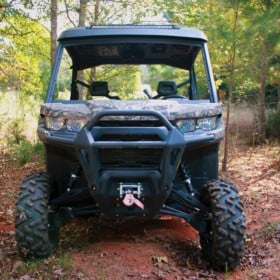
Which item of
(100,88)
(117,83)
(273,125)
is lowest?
(273,125)

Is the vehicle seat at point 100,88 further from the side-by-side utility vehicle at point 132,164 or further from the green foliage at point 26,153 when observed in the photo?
the green foliage at point 26,153

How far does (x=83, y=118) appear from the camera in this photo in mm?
4309

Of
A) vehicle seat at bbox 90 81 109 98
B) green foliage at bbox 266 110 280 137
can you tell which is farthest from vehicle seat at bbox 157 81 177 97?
green foliage at bbox 266 110 280 137

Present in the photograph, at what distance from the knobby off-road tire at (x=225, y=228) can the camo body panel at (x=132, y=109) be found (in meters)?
0.80

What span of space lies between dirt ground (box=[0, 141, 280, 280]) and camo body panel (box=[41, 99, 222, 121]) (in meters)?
1.42

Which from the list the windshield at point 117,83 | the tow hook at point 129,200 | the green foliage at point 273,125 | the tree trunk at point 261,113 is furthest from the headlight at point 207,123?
the green foliage at point 273,125

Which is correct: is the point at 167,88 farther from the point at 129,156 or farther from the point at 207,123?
the point at 129,156

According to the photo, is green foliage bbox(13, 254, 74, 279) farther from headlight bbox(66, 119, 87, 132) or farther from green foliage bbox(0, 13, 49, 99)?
green foliage bbox(0, 13, 49, 99)

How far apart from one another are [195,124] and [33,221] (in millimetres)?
1794

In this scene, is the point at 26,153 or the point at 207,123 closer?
the point at 207,123

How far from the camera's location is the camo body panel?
429 cm

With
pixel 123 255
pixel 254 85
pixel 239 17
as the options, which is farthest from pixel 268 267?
pixel 254 85

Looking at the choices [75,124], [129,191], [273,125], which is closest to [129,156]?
[129,191]

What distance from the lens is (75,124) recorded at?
437 centimetres
